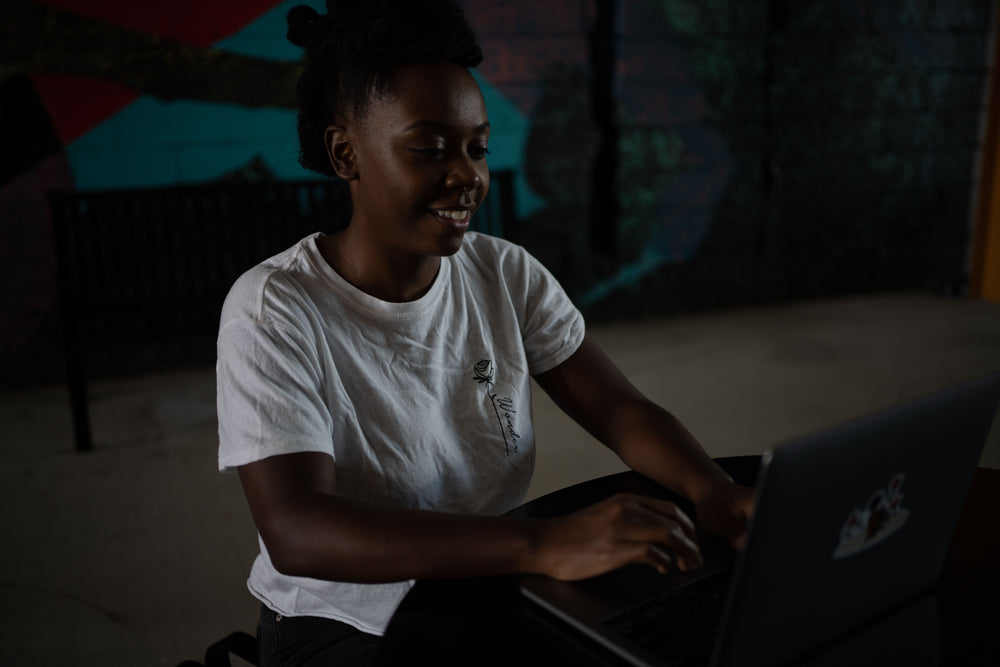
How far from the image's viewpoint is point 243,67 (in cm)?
357

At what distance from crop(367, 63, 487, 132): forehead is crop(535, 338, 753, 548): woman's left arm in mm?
401

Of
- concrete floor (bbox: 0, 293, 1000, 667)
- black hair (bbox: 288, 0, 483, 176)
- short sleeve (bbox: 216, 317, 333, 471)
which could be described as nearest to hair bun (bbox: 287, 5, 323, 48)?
black hair (bbox: 288, 0, 483, 176)

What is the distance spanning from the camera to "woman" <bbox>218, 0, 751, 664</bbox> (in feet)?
2.89

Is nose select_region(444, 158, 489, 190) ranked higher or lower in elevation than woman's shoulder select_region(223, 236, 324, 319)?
higher

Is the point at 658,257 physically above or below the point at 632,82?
below

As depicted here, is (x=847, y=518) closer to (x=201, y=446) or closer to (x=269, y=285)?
(x=269, y=285)

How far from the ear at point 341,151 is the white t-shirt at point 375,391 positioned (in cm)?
10

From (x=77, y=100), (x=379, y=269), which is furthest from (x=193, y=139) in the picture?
(x=379, y=269)

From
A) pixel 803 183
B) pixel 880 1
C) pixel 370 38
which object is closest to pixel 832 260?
pixel 803 183

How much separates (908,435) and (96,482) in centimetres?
263

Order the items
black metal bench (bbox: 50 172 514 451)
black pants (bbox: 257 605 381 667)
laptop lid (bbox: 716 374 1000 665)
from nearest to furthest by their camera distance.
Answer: laptop lid (bbox: 716 374 1000 665) < black pants (bbox: 257 605 381 667) < black metal bench (bbox: 50 172 514 451)

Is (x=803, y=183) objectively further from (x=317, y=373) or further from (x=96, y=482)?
(x=317, y=373)

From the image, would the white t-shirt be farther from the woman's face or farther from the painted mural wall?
the painted mural wall

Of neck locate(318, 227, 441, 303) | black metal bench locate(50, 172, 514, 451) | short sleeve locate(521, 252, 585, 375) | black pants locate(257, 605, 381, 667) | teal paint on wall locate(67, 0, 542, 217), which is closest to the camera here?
black pants locate(257, 605, 381, 667)
